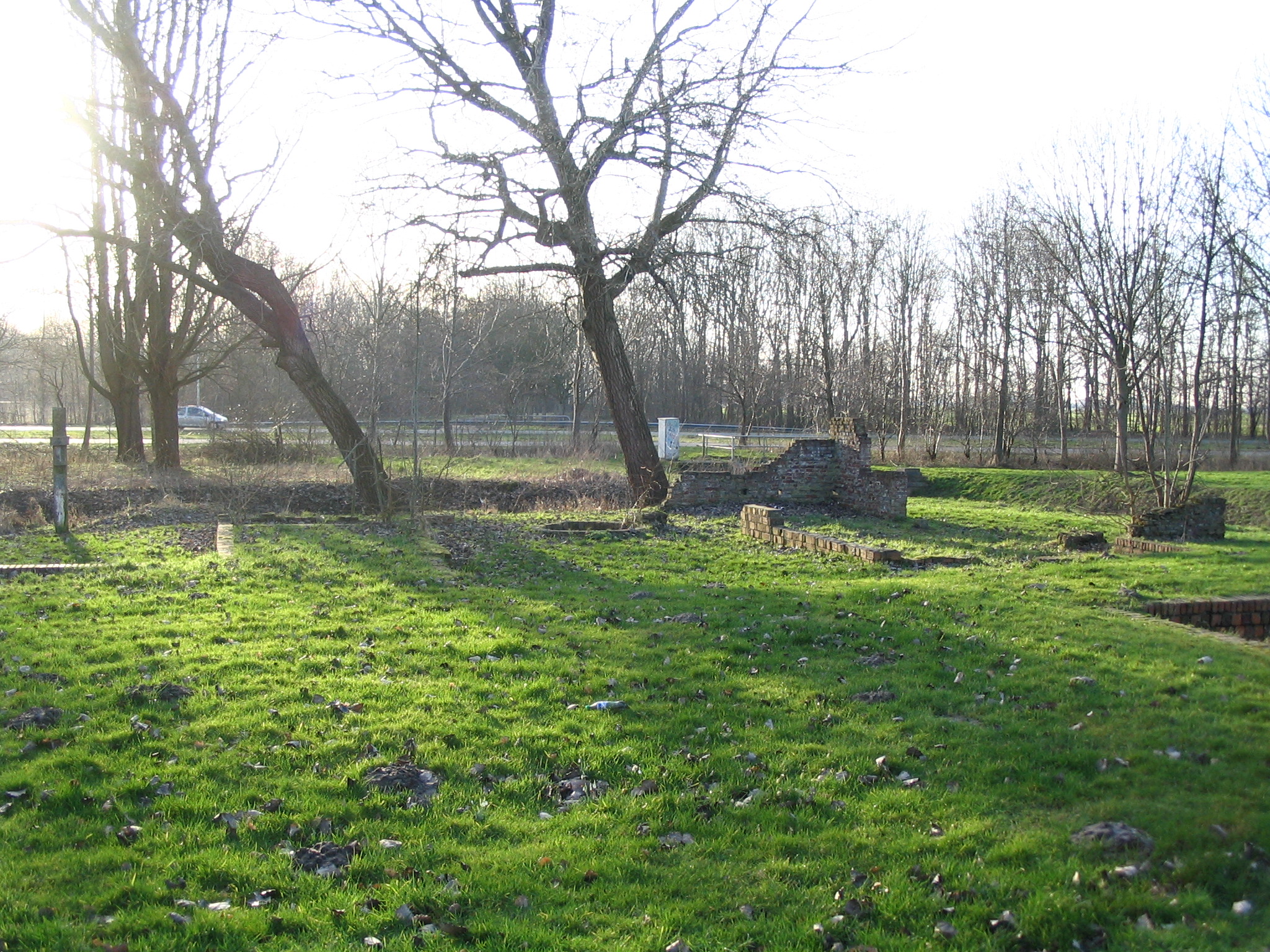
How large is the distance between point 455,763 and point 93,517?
13117 millimetres

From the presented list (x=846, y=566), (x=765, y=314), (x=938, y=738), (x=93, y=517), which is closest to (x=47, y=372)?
(x=765, y=314)

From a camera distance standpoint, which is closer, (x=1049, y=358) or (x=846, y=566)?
(x=846, y=566)

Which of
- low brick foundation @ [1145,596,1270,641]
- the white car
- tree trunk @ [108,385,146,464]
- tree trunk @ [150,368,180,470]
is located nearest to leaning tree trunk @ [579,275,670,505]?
low brick foundation @ [1145,596,1270,641]

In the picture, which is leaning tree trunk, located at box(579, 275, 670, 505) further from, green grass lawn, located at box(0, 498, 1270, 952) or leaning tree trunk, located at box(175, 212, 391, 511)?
green grass lawn, located at box(0, 498, 1270, 952)

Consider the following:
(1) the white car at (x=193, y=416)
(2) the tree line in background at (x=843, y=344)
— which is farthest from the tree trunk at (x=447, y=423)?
(1) the white car at (x=193, y=416)

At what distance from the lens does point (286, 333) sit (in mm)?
14703

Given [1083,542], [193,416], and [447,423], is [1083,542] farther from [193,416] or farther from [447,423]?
[193,416]

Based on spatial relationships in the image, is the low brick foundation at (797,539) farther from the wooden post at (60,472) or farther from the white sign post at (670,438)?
the white sign post at (670,438)

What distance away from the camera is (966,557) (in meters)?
11.5

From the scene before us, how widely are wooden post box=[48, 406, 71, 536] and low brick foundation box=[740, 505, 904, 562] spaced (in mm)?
9802

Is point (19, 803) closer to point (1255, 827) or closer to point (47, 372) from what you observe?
point (1255, 827)

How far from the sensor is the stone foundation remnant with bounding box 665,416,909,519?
18.5m

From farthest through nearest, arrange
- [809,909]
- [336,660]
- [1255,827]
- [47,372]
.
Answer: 1. [47,372]
2. [336,660]
3. [1255,827]
4. [809,909]

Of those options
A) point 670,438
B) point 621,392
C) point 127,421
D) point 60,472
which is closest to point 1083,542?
point 621,392
